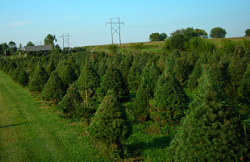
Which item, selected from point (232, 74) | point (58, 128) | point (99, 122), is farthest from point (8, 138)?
point (232, 74)

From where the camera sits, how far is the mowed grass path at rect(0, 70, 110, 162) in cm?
A: 721

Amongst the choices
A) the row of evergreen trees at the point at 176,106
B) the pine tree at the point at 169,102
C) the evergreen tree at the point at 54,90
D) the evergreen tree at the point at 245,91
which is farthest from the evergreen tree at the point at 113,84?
the evergreen tree at the point at 245,91

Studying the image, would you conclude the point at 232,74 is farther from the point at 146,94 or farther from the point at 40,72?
the point at 40,72

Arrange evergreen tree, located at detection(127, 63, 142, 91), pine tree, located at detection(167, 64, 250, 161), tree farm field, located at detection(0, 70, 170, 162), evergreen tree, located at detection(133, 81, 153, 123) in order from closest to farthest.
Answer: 1. pine tree, located at detection(167, 64, 250, 161)
2. tree farm field, located at detection(0, 70, 170, 162)
3. evergreen tree, located at detection(133, 81, 153, 123)
4. evergreen tree, located at detection(127, 63, 142, 91)

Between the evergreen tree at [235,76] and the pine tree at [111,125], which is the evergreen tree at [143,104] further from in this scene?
the evergreen tree at [235,76]

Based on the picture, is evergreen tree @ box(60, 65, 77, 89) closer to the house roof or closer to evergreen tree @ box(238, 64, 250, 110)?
evergreen tree @ box(238, 64, 250, 110)

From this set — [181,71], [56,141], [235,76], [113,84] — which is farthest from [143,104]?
[181,71]

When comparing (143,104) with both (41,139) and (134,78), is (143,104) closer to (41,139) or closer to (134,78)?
(41,139)

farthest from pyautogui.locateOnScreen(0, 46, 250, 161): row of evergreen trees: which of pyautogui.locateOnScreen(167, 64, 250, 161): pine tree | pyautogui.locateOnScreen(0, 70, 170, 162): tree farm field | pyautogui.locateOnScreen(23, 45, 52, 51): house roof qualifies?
pyautogui.locateOnScreen(23, 45, 52, 51): house roof

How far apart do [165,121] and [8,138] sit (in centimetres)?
619

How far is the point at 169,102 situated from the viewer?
29.3 ft

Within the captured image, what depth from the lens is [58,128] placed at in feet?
32.9

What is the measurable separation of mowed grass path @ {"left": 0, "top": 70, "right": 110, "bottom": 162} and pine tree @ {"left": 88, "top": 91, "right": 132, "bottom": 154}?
0.62 m

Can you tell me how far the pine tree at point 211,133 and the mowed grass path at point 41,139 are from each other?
3.06 m
